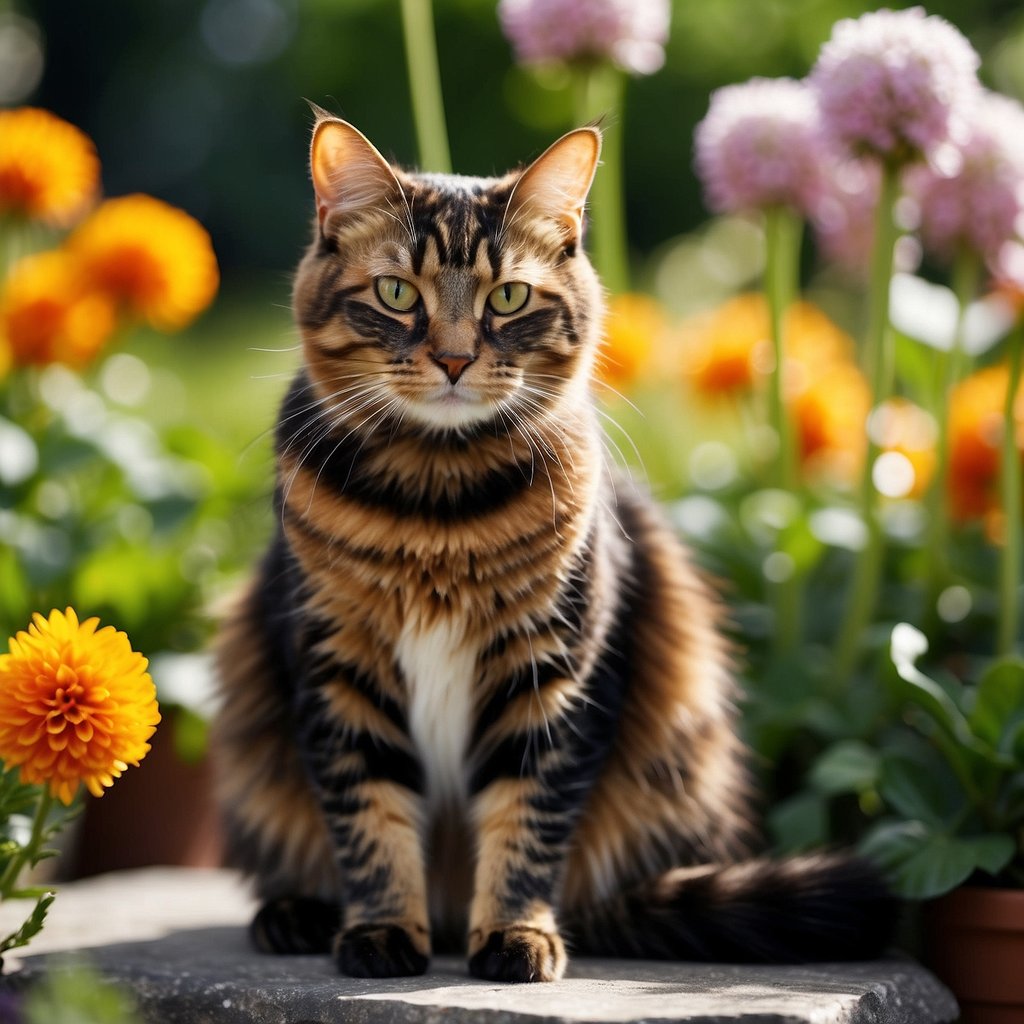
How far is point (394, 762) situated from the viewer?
184 centimetres

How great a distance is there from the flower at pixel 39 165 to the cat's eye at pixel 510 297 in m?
1.43

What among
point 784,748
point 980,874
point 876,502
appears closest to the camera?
point 980,874

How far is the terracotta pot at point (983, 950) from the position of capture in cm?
188

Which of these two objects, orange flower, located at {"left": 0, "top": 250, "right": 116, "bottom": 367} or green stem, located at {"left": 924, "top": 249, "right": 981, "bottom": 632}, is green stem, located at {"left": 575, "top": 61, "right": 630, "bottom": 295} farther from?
orange flower, located at {"left": 0, "top": 250, "right": 116, "bottom": 367}

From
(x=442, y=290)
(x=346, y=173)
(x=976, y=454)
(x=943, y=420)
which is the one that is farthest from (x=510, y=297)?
(x=976, y=454)

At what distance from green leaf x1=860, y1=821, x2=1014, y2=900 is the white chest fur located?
25.6 inches

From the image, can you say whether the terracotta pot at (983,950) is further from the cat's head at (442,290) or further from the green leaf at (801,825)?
the cat's head at (442,290)

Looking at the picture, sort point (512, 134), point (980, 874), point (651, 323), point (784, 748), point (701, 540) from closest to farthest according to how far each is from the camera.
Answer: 1. point (980, 874)
2. point (784, 748)
3. point (701, 540)
4. point (651, 323)
5. point (512, 134)

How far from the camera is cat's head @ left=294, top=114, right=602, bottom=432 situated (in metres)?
1.74

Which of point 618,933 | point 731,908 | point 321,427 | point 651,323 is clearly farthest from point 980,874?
point 651,323

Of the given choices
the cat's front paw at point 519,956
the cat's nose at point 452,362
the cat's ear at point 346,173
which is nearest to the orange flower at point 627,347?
the cat's ear at point 346,173

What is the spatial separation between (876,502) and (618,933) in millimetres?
906

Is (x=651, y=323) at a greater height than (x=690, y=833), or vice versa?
(x=651, y=323)

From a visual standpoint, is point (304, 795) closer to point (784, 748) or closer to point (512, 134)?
point (784, 748)
